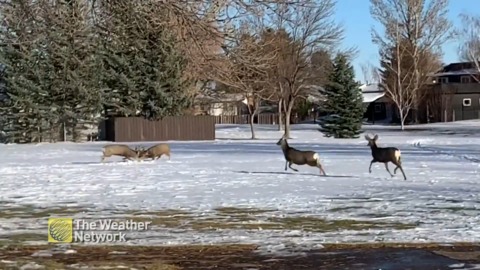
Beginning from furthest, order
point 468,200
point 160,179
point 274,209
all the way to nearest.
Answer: point 160,179, point 468,200, point 274,209

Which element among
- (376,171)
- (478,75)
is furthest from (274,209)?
(478,75)

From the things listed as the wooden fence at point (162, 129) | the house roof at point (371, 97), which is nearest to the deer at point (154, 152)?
the wooden fence at point (162, 129)

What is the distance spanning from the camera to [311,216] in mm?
13773

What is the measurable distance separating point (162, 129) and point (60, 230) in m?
39.5

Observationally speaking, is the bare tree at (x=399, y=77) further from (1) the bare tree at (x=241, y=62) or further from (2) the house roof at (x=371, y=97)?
(1) the bare tree at (x=241, y=62)

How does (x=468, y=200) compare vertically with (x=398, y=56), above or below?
below

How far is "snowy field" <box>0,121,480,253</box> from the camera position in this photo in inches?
466

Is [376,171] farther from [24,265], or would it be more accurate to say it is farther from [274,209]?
[24,265]

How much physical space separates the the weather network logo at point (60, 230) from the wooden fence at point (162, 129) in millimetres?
37858

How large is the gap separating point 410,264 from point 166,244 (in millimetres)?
3490

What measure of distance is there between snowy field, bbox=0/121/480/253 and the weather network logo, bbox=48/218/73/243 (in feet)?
0.53

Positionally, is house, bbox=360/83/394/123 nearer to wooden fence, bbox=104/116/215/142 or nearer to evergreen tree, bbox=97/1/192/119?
wooden fence, bbox=104/116/215/142

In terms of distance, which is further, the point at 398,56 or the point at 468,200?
the point at 398,56

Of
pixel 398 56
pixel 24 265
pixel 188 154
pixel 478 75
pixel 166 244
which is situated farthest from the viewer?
pixel 478 75
